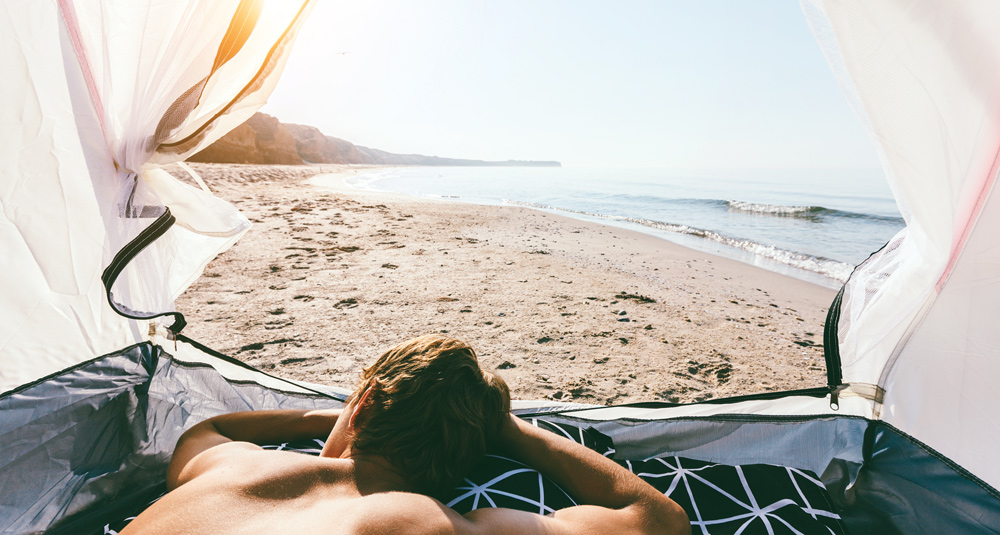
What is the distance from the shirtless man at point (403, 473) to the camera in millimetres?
965

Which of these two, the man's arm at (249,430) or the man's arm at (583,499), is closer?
the man's arm at (583,499)

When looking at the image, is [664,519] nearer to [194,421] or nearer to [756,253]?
[194,421]

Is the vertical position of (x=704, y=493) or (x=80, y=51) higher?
(x=80, y=51)

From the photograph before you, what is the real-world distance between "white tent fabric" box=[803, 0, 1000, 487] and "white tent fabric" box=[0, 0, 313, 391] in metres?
1.77

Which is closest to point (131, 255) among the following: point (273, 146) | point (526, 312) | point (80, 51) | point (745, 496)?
point (80, 51)

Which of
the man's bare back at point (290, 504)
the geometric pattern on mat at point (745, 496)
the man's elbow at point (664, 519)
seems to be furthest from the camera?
the geometric pattern on mat at point (745, 496)

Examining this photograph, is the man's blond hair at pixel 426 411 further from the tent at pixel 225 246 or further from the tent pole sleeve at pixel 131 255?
the tent pole sleeve at pixel 131 255

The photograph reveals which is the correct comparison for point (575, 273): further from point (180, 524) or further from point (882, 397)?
point (180, 524)

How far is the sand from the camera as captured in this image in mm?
3104

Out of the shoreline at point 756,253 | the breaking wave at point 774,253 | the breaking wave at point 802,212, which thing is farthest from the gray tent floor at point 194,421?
the breaking wave at point 802,212

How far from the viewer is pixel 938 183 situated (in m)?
1.38

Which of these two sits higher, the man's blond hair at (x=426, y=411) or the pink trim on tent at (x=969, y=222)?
the pink trim on tent at (x=969, y=222)

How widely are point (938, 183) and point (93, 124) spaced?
8.82ft

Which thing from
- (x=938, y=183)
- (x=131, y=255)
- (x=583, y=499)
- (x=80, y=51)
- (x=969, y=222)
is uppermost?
(x=80, y=51)
